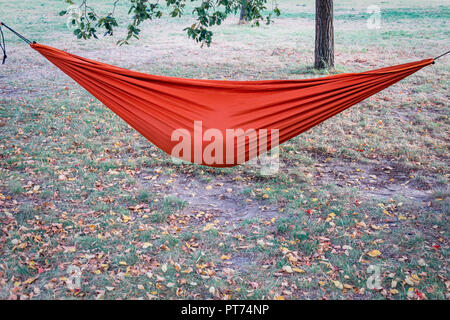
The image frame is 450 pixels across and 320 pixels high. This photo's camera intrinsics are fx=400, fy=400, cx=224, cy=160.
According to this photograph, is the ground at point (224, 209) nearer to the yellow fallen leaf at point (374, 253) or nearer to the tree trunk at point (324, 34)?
the yellow fallen leaf at point (374, 253)

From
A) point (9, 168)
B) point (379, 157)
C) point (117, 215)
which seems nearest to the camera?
point (117, 215)

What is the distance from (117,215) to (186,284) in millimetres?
942

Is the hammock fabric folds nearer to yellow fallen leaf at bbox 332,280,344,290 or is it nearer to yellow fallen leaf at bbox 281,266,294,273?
yellow fallen leaf at bbox 281,266,294,273

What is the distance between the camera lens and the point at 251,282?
2357 millimetres

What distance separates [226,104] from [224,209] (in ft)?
2.78

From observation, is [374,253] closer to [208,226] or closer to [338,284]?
[338,284]

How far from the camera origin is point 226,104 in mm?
2785

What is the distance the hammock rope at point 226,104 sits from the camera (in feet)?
8.95

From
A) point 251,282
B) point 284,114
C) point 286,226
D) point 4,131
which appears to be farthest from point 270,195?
point 4,131

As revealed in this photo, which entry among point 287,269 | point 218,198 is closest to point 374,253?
point 287,269

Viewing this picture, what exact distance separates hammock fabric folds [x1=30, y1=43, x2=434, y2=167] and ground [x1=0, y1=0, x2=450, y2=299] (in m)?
0.61

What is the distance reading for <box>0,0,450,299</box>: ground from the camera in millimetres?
2355

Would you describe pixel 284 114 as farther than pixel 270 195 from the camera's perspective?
No
